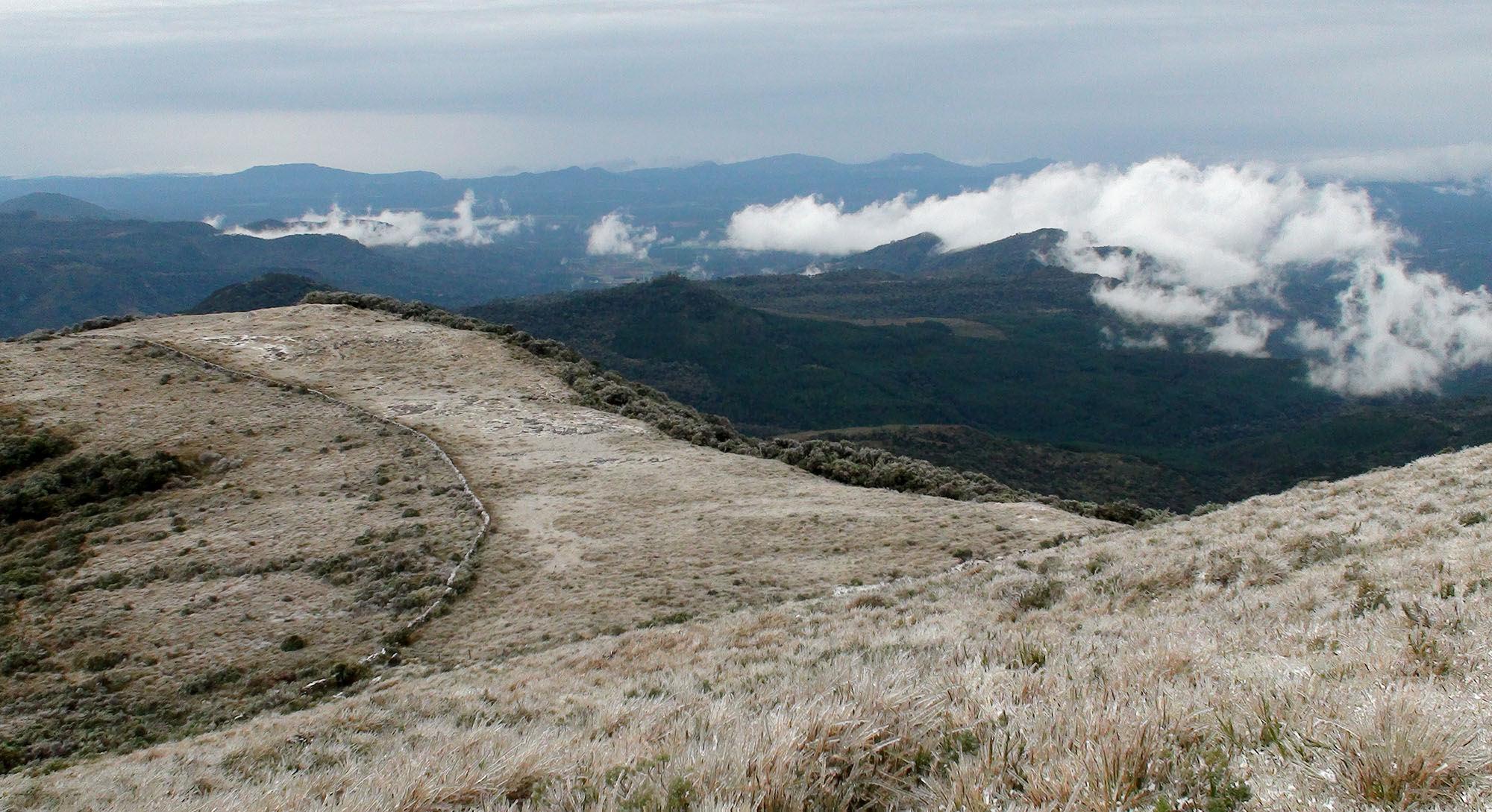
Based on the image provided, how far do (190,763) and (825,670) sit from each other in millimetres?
6954

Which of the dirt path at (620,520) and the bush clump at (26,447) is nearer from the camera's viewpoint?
the dirt path at (620,520)

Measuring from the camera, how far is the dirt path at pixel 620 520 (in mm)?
17250

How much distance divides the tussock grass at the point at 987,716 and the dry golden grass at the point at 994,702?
3 centimetres

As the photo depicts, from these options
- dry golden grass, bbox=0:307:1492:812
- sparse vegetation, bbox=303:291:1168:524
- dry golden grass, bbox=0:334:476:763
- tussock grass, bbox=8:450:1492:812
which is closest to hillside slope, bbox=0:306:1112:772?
dry golden grass, bbox=0:334:476:763

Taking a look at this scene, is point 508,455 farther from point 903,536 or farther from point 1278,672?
point 1278,672

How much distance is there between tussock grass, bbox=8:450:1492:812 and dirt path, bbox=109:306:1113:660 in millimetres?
4657

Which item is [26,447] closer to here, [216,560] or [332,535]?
[216,560]

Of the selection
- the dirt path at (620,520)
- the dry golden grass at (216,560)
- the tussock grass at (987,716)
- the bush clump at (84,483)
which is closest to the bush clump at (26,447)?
the dry golden grass at (216,560)

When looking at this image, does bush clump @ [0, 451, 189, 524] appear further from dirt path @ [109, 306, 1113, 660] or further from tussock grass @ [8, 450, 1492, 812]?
tussock grass @ [8, 450, 1492, 812]

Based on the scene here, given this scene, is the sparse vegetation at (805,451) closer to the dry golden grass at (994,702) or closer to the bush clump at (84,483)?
the dry golden grass at (994,702)

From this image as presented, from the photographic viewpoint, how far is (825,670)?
25.7ft

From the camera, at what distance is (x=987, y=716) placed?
4.75m

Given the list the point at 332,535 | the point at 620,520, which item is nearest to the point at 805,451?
the point at 620,520

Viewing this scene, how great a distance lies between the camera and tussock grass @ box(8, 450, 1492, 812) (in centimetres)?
361
